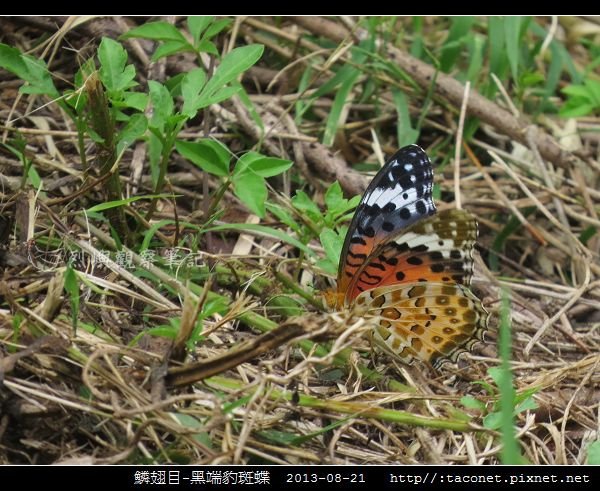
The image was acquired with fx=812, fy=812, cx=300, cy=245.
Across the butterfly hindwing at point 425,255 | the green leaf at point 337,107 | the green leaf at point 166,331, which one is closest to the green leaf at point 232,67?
the butterfly hindwing at point 425,255

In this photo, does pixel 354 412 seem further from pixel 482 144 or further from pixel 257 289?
pixel 482 144

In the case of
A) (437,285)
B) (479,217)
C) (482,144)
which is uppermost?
(482,144)

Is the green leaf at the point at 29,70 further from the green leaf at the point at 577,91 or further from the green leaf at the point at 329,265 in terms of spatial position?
the green leaf at the point at 577,91

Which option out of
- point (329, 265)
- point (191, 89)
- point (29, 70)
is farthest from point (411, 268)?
point (29, 70)
